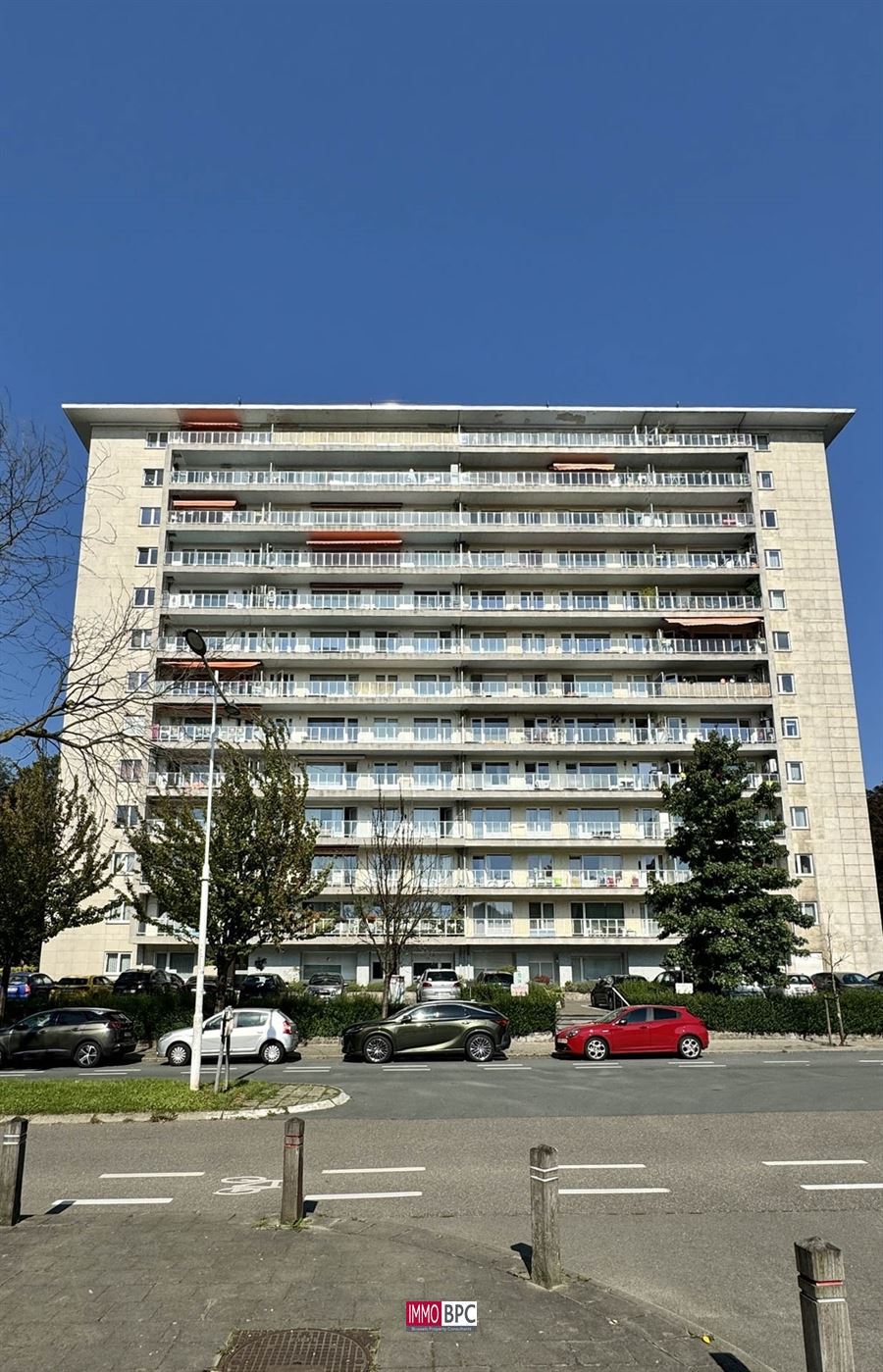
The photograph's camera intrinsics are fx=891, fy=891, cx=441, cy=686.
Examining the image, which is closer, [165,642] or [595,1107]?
[595,1107]

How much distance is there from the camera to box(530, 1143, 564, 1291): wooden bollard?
19.9 feet

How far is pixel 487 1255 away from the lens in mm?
6742

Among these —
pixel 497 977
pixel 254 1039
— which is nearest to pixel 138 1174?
pixel 254 1039

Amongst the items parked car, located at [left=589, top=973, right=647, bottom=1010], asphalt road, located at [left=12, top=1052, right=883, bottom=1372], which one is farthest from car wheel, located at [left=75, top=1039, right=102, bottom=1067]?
parked car, located at [left=589, top=973, right=647, bottom=1010]

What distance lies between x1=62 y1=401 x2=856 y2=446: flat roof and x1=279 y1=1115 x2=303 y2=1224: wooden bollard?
1617 inches

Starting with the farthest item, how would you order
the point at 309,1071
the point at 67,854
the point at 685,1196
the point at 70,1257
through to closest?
the point at 67,854
the point at 309,1071
the point at 685,1196
the point at 70,1257

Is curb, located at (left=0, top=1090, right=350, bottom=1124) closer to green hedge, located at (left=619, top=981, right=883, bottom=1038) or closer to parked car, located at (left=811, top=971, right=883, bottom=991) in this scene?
green hedge, located at (left=619, top=981, right=883, bottom=1038)

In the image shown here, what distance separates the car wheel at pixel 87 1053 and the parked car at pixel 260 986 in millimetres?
9535

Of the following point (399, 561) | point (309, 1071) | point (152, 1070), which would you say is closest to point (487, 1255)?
point (309, 1071)

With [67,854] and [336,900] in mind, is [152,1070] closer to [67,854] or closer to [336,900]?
[67,854]

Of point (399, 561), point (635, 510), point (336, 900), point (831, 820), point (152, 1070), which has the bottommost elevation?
point (152, 1070)

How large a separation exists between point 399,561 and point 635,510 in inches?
489

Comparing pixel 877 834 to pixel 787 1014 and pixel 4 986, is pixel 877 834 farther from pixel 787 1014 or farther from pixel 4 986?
pixel 4 986

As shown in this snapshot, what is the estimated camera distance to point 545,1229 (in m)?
6.12
